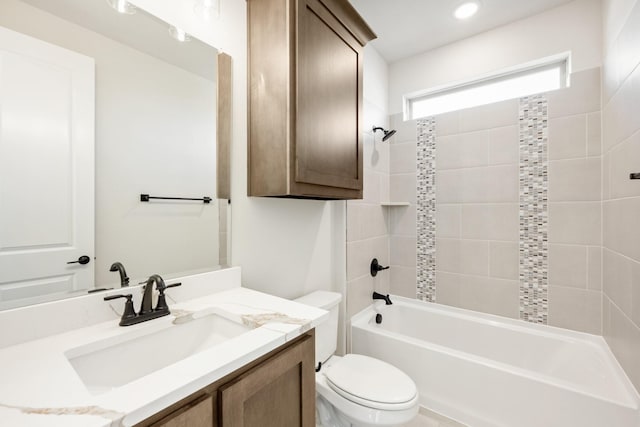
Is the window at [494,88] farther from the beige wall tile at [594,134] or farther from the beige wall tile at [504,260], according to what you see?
the beige wall tile at [504,260]

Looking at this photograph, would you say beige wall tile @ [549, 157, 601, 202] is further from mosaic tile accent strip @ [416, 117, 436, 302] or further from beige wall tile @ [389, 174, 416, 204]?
beige wall tile @ [389, 174, 416, 204]

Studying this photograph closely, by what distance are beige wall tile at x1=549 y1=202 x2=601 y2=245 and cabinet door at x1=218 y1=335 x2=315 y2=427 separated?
1.90 meters

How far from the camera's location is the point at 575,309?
1.79 metres

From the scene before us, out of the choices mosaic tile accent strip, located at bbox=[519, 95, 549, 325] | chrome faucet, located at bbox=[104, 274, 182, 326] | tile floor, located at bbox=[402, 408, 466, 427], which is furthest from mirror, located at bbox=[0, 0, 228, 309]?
mosaic tile accent strip, located at bbox=[519, 95, 549, 325]

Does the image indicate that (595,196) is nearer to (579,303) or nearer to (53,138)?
(579,303)

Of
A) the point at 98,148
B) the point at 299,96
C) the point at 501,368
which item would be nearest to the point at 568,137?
the point at 501,368

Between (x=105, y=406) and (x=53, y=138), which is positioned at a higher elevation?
(x=53, y=138)

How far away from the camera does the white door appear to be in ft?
2.45

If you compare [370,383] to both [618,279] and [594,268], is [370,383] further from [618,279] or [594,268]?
[594,268]

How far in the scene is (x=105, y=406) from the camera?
1.58 feet

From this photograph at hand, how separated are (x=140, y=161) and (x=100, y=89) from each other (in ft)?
0.83

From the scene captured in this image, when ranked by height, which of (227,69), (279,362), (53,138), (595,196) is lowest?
(279,362)

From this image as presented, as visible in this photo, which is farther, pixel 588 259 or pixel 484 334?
pixel 484 334

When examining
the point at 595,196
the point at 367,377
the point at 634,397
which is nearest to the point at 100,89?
the point at 367,377
